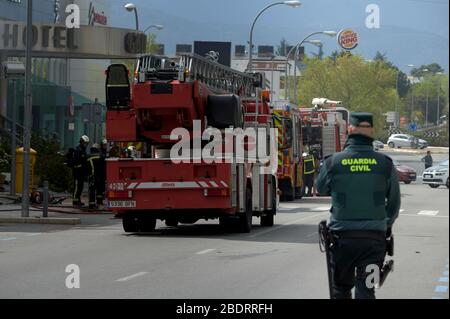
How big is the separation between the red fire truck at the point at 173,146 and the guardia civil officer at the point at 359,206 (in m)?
12.5

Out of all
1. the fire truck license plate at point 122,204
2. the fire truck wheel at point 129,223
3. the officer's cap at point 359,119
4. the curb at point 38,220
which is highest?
the officer's cap at point 359,119

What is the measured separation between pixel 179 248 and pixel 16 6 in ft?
141

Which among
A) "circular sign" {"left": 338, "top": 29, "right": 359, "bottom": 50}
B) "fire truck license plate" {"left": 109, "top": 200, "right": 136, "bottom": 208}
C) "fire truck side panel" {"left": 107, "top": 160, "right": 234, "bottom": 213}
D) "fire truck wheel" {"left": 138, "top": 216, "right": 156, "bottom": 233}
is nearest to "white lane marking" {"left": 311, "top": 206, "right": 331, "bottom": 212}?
"circular sign" {"left": 338, "top": 29, "right": 359, "bottom": 50}

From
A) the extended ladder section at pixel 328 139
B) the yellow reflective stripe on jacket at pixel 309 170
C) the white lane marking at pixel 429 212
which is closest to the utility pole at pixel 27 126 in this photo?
the white lane marking at pixel 429 212

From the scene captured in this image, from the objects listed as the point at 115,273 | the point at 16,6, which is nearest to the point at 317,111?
the point at 16,6

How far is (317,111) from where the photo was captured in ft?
152

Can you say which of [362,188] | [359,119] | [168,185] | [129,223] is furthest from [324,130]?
[362,188]

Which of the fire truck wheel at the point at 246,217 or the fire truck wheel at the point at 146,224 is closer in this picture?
the fire truck wheel at the point at 246,217

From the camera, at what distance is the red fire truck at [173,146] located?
22.3 meters

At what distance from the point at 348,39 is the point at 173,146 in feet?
82.2

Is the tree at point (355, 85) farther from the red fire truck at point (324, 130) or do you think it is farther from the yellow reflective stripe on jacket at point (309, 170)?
the yellow reflective stripe on jacket at point (309, 170)

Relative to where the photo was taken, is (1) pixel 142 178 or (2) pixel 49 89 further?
(2) pixel 49 89

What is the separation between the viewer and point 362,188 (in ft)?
31.4

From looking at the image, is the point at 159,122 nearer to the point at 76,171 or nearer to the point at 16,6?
the point at 76,171
